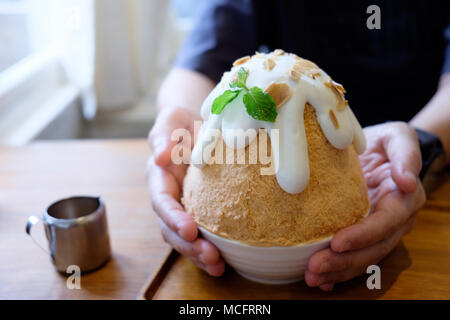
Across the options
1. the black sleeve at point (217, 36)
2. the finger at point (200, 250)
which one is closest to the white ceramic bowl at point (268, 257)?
the finger at point (200, 250)

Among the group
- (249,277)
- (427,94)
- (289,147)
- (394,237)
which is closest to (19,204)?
(249,277)

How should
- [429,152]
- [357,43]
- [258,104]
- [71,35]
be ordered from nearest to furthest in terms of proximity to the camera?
[258,104] → [429,152] → [357,43] → [71,35]

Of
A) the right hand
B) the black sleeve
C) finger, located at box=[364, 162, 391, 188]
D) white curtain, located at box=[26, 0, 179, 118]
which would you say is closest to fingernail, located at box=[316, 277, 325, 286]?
the right hand

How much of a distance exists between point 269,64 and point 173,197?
0.31 m

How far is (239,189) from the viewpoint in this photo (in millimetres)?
670

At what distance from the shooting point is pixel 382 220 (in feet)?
2.37

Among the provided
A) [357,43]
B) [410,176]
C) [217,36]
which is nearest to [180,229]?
[410,176]

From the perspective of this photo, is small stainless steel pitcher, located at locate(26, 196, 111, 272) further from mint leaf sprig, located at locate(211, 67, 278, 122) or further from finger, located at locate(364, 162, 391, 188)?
finger, located at locate(364, 162, 391, 188)

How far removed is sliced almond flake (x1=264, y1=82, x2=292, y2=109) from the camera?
64 cm

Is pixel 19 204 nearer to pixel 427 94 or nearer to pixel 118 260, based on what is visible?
pixel 118 260

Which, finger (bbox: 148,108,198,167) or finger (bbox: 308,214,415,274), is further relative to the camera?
finger (bbox: 148,108,198,167)

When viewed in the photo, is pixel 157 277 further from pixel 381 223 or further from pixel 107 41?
pixel 107 41

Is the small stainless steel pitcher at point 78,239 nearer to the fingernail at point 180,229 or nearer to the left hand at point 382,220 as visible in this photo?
the fingernail at point 180,229

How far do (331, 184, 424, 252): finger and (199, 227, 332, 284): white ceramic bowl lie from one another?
25 millimetres
